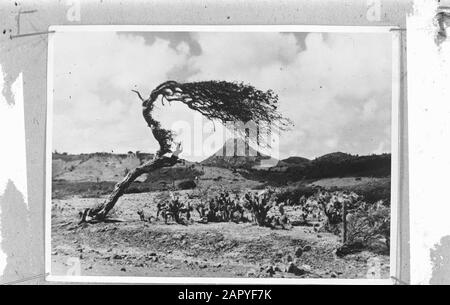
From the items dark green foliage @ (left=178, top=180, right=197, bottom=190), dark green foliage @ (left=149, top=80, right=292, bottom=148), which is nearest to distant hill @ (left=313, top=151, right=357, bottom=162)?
dark green foliage @ (left=149, top=80, right=292, bottom=148)

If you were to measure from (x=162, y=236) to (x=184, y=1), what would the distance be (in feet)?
2.23

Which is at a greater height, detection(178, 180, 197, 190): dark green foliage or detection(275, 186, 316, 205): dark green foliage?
detection(178, 180, 197, 190): dark green foliage

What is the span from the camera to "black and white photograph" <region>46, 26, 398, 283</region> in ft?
4.24

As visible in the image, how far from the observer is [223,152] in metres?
1.30

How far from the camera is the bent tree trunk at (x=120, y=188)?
1.32 metres

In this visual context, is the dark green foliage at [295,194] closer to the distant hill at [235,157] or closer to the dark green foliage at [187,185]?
the distant hill at [235,157]

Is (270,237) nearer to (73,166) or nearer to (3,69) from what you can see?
(73,166)

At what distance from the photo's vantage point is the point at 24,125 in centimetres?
131

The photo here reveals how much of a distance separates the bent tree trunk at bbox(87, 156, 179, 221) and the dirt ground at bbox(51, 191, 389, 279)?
0.02 m

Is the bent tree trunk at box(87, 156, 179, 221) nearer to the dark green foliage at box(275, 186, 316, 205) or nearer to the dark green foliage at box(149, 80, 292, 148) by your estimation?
the dark green foliage at box(149, 80, 292, 148)

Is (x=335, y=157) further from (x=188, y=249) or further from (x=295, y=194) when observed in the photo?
(x=188, y=249)

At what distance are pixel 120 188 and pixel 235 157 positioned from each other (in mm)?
350
